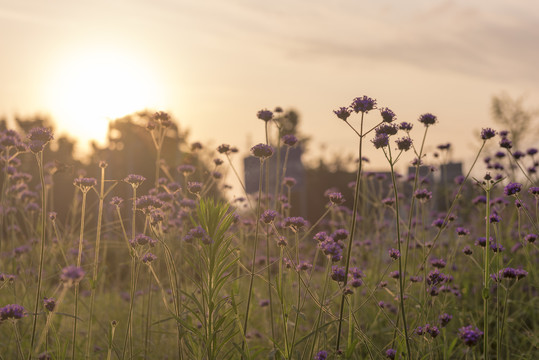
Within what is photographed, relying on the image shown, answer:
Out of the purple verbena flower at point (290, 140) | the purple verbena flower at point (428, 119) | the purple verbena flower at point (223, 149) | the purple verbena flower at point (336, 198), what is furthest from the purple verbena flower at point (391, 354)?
the purple verbena flower at point (223, 149)

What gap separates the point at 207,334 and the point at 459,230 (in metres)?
2.02

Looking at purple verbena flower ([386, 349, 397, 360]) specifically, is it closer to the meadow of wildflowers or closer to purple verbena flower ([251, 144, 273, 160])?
Result: the meadow of wildflowers

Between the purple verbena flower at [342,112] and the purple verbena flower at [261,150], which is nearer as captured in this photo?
the purple verbena flower at [342,112]

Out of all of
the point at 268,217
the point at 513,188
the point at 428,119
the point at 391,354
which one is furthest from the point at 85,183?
the point at 513,188

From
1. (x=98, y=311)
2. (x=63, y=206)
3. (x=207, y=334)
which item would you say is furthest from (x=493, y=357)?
(x=63, y=206)

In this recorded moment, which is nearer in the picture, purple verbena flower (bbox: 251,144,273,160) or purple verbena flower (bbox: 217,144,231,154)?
purple verbena flower (bbox: 251,144,273,160)

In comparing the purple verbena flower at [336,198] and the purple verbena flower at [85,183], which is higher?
the purple verbena flower at [85,183]

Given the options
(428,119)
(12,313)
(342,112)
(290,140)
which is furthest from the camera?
(290,140)

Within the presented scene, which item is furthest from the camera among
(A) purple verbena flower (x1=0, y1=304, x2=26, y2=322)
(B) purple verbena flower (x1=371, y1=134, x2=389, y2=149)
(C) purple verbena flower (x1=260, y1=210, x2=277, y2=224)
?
(C) purple verbena flower (x1=260, y1=210, x2=277, y2=224)

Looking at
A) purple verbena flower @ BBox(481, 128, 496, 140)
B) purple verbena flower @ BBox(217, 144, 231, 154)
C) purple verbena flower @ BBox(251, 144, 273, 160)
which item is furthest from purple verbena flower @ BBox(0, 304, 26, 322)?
purple verbena flower @ BBox(481, 128, 496, 140)

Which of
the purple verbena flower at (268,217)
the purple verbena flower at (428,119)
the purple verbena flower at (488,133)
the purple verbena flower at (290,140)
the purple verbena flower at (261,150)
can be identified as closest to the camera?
the purple verbena flower at (268,217)

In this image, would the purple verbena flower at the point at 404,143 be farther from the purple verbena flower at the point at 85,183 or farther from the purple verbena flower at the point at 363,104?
the purple verbena flower at the point at 85,183

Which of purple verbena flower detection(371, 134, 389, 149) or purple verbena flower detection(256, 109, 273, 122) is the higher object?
purple verbena flower detection(256, 109, 273, 122)

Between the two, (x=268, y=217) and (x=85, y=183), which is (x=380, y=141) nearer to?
(x=268, y=217)
